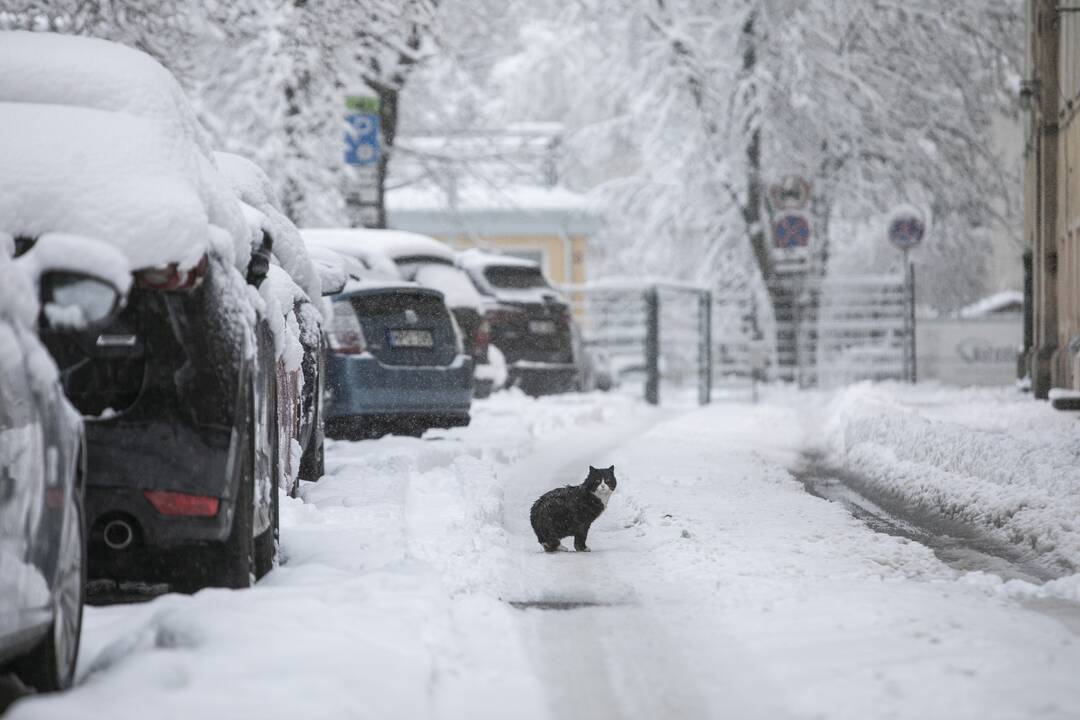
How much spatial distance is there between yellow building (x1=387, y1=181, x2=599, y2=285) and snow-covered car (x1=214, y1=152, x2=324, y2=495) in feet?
103

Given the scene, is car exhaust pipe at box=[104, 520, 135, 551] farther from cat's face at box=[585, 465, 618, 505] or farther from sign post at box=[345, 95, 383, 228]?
Result: sign post at box=[345, 95, 383, 228]

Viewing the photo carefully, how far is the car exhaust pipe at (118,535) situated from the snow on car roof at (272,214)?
2165 mm

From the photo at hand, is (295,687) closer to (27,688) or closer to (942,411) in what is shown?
(27,688)

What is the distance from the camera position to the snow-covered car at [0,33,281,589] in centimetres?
561

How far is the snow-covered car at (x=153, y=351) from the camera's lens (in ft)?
18.4

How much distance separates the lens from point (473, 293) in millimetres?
18469

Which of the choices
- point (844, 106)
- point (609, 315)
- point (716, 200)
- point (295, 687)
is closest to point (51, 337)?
point (295, 687)

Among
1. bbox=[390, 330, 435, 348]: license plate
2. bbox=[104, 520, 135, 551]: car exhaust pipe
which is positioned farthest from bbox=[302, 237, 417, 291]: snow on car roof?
Answer: bbox=[104, 520, 135, 551]: car exhaust pipe

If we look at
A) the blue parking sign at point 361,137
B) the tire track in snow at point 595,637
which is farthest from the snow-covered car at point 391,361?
the blue parking sign at point 361,137

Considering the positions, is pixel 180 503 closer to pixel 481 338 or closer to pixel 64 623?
pixel 64 623

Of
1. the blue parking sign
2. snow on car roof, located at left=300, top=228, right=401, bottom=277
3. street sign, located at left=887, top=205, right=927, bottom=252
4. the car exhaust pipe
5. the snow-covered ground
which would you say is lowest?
the snow-covered ground

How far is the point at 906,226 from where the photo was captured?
25234mm

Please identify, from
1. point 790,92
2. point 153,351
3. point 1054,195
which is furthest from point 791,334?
point 153,351

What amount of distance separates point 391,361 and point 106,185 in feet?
25.1
